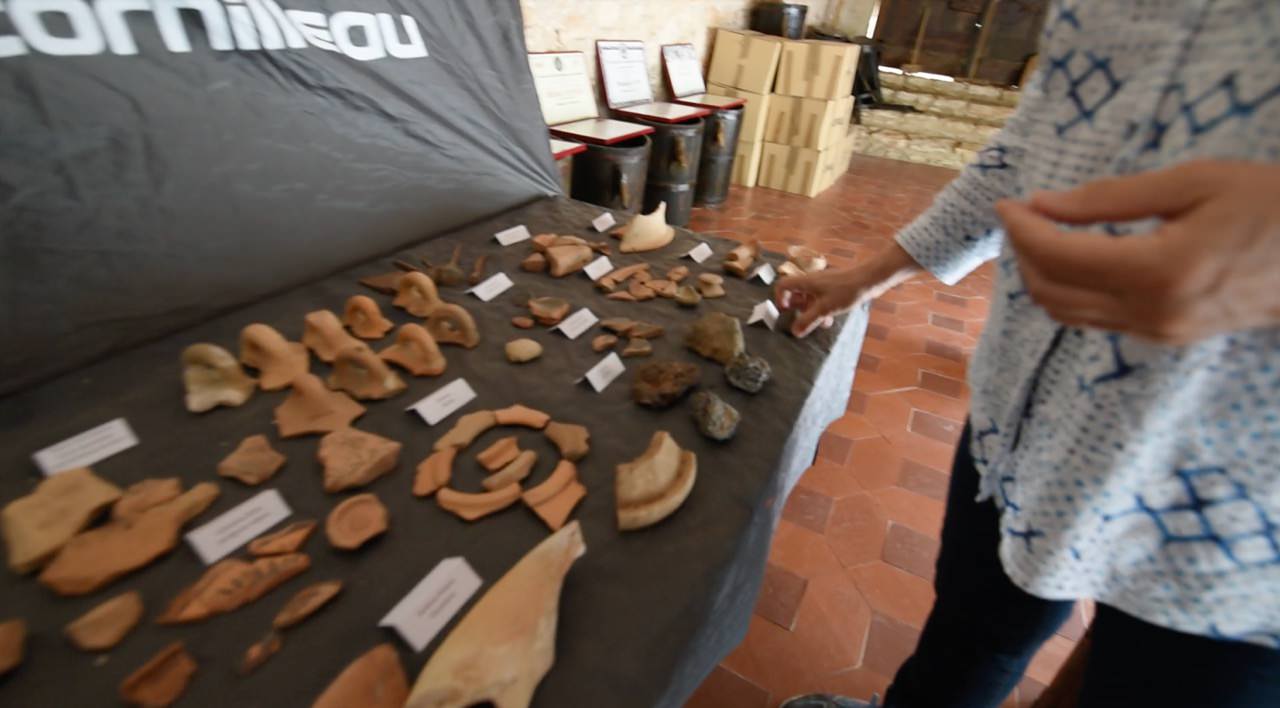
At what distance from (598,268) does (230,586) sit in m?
1.13

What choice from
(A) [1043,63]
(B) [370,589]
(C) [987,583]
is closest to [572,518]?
(B) [370,589]

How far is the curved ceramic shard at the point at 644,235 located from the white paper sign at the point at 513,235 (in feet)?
0.97

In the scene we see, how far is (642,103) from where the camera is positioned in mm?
3979

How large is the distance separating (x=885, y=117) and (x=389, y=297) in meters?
7.36

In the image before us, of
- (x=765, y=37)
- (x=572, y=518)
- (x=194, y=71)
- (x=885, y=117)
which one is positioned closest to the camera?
(x=572, y=518)

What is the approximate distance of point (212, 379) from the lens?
1.07 meters

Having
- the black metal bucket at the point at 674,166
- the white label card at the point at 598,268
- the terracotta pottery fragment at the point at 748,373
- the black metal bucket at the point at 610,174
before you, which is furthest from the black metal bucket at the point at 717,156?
the terracotta pottery fragment at the point at 748,373

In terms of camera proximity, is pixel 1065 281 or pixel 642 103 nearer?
pixel 1065 281

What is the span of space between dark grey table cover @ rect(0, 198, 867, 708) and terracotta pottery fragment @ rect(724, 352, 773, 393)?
3cm

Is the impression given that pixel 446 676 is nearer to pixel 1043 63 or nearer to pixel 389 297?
pixel 1043 63

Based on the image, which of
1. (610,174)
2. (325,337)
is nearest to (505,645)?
(325,337)

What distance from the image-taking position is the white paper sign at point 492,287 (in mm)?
1489

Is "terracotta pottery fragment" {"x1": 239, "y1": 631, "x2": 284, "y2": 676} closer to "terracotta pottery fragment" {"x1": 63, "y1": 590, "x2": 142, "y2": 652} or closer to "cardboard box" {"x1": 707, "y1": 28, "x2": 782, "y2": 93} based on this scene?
"terracotta pottery fragment" {"x1": 63, "y1": 590, "x2": 142, "y2": 652}

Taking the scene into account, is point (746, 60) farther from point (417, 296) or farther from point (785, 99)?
point (417, 296)
